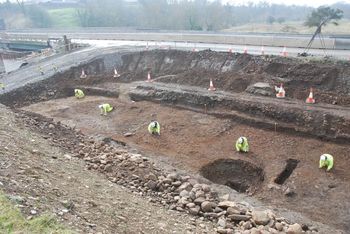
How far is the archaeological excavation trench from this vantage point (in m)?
11.6

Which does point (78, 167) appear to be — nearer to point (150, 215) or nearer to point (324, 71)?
point (150, 215)

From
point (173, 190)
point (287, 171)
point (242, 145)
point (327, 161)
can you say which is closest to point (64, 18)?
point (242, 145)

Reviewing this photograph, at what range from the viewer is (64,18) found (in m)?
99.4

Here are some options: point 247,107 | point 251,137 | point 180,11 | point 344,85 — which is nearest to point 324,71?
point 344,85

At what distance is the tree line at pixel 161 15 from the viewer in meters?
75.1

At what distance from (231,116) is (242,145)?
3287 mm

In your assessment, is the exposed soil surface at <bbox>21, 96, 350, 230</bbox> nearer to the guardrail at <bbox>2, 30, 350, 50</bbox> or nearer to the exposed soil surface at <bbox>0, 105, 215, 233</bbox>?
the exposed soil surface at <bbox>0, 105, 215, 233</bbox>

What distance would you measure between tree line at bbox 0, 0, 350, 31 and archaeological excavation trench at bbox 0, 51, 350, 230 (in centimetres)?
4025

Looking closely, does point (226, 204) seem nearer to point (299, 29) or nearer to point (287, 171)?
point (287, 171)

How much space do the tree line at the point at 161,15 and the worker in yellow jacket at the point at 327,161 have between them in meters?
51.1

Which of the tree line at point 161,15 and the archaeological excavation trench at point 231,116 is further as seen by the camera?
the tree line at point 161,15

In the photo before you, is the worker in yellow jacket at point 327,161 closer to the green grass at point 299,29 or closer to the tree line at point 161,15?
the green grass at point 299,29

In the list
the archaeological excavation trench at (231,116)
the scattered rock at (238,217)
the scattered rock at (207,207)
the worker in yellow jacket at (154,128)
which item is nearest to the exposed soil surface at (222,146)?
the archaeological excavation trench at (231,116)

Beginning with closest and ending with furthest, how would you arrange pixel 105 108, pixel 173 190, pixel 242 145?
pixel 173 190, pixel 242 145, pixel 105 108
